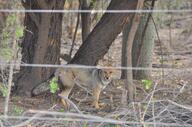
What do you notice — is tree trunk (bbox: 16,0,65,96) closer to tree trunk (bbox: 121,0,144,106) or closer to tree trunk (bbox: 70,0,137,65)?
tree trunk (bbox: 70,0,137,65)

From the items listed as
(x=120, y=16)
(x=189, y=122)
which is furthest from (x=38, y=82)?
(x=189, y=122)

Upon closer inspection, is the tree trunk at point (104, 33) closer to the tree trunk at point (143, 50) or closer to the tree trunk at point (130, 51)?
the tree trunk at point (130, 51)

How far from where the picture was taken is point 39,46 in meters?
7.79

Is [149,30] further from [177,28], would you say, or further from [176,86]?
[177,28]

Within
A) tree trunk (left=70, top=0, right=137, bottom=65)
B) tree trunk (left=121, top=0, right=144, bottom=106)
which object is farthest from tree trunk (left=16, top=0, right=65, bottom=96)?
tree trunk (left=121, top=0, right=144, bottom=106)

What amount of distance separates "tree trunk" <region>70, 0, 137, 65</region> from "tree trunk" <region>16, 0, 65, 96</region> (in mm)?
417

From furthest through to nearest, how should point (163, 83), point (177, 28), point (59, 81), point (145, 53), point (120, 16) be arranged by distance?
1. point (177, 28)
2. point (145, 53)
3. point (163, 83)
4. point (59, 81)
5. point (120, 16)

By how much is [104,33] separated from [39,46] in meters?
1.03

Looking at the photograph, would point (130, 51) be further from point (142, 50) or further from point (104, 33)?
point (142, 50)

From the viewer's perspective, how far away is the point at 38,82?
25.8ft

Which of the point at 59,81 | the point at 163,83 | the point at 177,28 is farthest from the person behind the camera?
the point at 177,28

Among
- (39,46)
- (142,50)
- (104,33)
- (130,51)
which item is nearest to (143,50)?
(142,50)

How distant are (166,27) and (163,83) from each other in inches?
463

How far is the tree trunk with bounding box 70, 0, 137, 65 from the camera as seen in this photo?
7219mm
